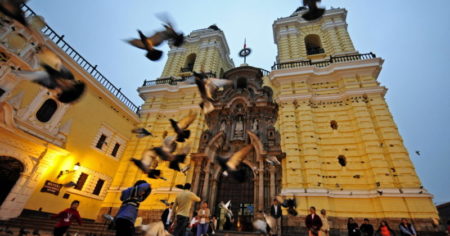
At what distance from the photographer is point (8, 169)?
10414 millimetres

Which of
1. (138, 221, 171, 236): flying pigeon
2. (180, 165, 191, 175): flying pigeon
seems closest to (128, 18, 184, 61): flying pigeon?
(138, 221, 171, 236): flying pigeon

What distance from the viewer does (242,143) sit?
583 inches

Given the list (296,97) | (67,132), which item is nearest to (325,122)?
(296,97)

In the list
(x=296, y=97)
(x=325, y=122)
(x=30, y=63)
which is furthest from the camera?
(x=296, y=97)

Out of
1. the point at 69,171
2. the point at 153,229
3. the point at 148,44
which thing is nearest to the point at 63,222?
the point at 153,229

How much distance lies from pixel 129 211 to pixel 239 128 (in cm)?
1187

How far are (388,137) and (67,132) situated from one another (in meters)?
18.8

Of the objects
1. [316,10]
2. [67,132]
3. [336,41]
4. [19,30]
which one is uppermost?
[336,41]

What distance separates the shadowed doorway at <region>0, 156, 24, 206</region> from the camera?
10219mm

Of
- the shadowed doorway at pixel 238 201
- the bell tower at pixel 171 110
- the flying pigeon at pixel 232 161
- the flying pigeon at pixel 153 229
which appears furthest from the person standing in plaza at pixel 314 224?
the bell tower at pixel 171 110

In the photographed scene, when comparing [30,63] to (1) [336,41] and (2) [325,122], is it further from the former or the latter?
(1) [336,41]

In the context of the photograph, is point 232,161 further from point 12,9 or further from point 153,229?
point 12,9

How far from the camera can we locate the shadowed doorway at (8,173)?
33.5ft

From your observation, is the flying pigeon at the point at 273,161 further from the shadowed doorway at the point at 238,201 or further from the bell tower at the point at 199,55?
the bell tower at the point at 199,55
